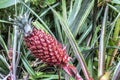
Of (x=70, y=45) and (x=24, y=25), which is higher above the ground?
(x=24, y=25)

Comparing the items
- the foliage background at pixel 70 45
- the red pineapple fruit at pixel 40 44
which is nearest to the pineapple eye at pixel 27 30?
the red pineapple fruit at pixel 40 44

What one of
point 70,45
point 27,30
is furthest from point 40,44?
point 70,45

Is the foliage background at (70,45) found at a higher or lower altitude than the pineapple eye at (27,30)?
lower

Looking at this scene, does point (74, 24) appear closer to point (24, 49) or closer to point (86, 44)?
point (86, 44)

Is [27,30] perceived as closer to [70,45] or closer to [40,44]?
[40,44]

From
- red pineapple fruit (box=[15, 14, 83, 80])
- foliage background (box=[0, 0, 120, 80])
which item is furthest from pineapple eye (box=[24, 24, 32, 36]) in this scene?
foliage background (box=[0, 0, 120, 80])

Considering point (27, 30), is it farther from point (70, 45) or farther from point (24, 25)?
point (70, 45)

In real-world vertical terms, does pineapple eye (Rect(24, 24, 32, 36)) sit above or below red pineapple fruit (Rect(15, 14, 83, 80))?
above

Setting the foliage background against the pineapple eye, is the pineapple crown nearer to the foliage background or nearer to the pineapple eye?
the pineapple eye

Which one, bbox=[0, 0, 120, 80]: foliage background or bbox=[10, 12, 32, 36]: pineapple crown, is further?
bbox=[0, 0, 120, 80]: foliage background

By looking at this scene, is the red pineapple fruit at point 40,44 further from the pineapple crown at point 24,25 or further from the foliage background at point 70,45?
the foliage background at point 70,45

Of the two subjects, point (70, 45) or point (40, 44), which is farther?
point (70, 45)

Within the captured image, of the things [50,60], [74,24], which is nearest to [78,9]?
[74,24]
